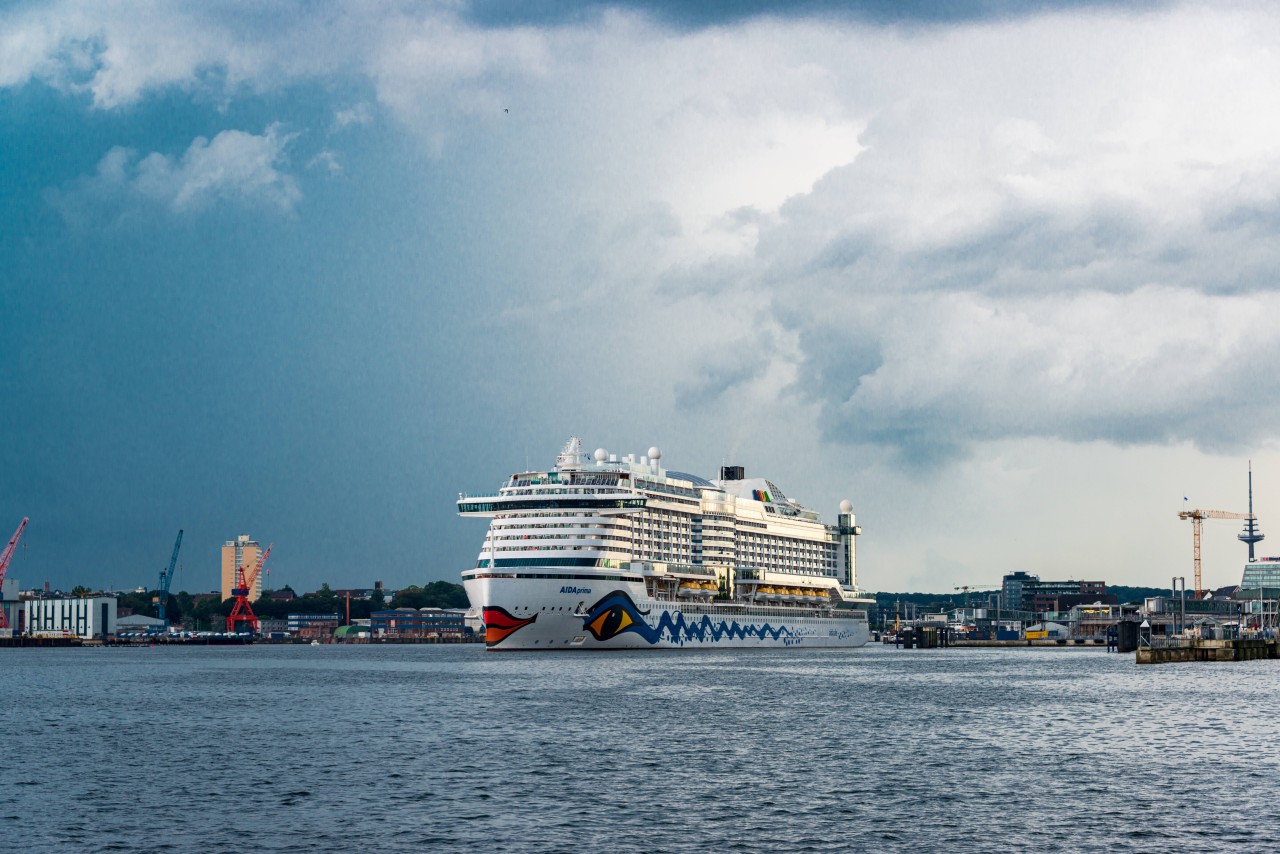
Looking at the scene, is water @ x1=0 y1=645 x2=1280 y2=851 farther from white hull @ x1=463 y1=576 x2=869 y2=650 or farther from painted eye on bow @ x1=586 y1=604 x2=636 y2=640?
painted eye on bow @ x1=586 y1=604 x2=636 y2=640

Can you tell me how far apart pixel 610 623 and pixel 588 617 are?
2.33 meters

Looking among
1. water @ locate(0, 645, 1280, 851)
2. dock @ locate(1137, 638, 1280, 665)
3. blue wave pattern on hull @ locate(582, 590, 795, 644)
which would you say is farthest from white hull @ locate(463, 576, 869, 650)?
dock @ locate(1137, 638, 1280, 665)

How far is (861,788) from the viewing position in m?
42.0

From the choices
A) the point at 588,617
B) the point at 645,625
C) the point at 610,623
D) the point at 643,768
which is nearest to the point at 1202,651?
the point at 645,625

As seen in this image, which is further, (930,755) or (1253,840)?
(930,755)

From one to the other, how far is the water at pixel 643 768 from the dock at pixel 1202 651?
43462 mm

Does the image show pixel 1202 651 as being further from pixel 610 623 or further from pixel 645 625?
pixel 610 623

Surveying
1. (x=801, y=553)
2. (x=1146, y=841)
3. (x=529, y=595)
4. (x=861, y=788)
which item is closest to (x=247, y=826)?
Result: (x=861, y=788)

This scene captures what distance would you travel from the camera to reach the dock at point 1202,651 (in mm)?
127000

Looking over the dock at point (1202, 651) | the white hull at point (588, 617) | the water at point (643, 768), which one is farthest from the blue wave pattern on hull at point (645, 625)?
the dock at point (1202, 651)

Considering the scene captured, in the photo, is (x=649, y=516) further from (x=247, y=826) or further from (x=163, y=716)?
(x=247, y=826)

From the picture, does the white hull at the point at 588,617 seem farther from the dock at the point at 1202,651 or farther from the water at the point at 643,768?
the dock at the point at 1202,651

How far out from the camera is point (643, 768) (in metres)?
46.0

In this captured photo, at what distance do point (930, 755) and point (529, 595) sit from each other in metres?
66.9
